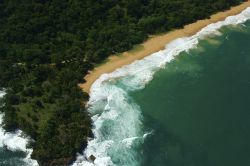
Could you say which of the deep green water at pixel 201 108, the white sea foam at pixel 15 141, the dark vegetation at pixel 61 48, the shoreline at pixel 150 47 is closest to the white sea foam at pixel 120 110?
the shoreline at pixel 150 47

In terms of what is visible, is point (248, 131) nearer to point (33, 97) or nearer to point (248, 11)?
point (33, 97)

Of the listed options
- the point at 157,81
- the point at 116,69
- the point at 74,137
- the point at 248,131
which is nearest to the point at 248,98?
the point at 248,131

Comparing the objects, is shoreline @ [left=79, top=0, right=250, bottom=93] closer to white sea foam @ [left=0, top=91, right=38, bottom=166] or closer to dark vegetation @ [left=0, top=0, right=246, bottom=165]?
dark vegetation @ [left=0, top=0, right=246, bottom=165]

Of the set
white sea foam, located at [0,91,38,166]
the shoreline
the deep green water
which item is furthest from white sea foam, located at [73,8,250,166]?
white sea foam, located at [0,91,38,166]

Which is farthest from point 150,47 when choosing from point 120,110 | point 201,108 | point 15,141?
point 15,141

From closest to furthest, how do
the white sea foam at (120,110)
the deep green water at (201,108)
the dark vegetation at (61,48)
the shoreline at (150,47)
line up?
the white sea foam at (120,110) < the deep green water at (201,108) < the dark vegetation at (61,48) < the shoreline at (150,47)

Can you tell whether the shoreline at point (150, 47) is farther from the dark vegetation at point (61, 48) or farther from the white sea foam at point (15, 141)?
the white sea foam at point (15, 141)
